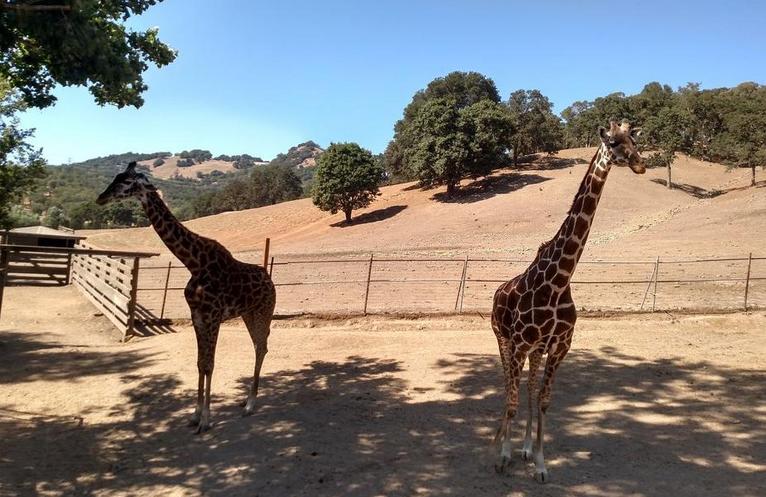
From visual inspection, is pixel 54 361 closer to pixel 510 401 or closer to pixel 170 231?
pixel 170 231

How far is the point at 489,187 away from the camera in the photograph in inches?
1783

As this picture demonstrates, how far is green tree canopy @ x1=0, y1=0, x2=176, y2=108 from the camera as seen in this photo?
5.75 metres

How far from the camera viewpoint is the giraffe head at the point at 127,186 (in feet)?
20.8

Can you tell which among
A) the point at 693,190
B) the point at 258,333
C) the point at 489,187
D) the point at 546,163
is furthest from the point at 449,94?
the point at 258,333

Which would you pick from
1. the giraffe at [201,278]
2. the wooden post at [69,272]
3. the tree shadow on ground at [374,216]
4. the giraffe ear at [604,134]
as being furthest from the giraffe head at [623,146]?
the tree shadow on ground at [374,216]

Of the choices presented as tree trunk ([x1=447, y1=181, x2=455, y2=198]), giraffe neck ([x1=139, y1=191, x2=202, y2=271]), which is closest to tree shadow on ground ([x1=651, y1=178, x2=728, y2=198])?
tree trunk ([x1=447, y1=181, x2=455, y2=198])

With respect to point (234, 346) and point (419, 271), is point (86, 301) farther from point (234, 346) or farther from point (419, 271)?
point (419, 271)

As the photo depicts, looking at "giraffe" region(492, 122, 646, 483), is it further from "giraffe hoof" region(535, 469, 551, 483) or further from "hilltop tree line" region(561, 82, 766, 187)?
"hilltop tree line" region(561, 82, 766, 187)

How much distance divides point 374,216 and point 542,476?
38767 millimetres

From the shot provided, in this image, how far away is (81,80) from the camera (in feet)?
21.4

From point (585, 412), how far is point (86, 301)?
16.0 metres

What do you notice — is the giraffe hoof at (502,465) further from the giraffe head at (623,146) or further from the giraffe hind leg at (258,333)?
the giraffe hind leg at (258,333)

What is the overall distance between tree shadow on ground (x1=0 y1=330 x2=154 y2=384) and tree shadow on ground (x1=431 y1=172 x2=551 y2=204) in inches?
1353

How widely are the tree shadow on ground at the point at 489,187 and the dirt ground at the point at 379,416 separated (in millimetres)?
31550
